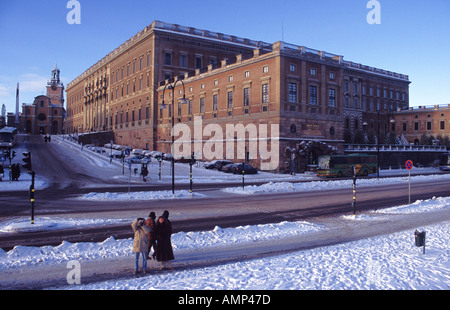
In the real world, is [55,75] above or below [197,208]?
above

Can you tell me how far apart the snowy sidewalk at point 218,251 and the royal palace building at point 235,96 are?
45.8 feet

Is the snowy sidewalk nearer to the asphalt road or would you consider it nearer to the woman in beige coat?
the woman in beige coat

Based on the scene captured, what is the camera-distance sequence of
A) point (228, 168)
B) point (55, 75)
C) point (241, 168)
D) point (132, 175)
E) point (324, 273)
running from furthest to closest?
point (55, 75) → point (228, 168) → point (241, 168) → point (132, 175) → point (324, 273)

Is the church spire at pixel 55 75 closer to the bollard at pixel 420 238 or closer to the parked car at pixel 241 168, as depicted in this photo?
the parked car at pixel 241 168

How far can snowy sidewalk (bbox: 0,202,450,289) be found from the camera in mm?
7820

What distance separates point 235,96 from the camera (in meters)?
51.3

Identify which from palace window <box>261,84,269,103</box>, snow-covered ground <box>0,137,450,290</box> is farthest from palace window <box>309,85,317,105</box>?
snow-covered ground <box>0,137,450,290</box>

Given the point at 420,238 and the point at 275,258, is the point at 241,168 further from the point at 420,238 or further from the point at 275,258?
the point at 275,258

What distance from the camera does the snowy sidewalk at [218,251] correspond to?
25.7ft

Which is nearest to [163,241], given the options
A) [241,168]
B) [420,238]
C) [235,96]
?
[420,238]

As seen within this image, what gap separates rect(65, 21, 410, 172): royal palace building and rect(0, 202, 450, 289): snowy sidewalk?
1396cm

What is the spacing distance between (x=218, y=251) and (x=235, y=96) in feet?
141

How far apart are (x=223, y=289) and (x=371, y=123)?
287ft

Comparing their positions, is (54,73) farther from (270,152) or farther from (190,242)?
(190,242)
